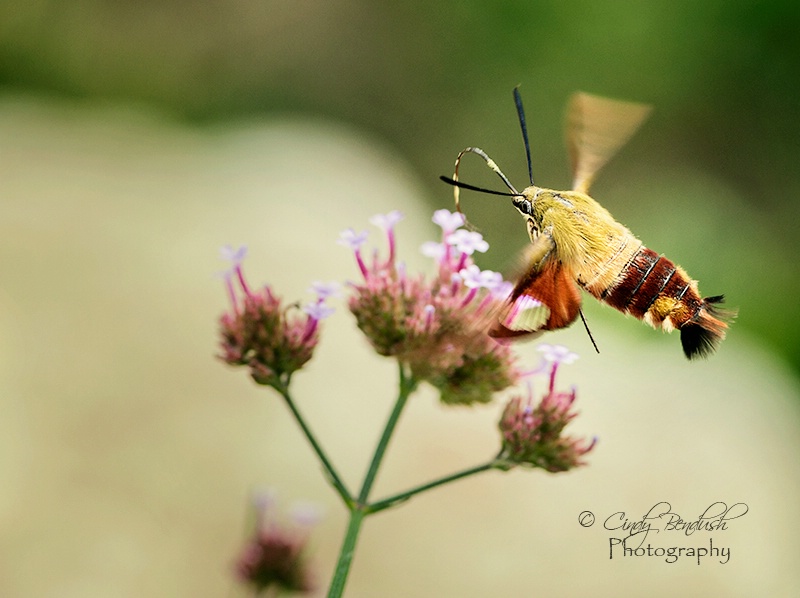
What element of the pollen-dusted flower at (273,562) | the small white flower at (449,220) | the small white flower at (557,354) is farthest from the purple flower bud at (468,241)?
the pollen-dusted flower at (273,562)

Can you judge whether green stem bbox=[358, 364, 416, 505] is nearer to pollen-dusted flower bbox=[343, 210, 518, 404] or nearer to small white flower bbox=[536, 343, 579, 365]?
pollen-dusted flower bbox=[343, 210, 518, 404]

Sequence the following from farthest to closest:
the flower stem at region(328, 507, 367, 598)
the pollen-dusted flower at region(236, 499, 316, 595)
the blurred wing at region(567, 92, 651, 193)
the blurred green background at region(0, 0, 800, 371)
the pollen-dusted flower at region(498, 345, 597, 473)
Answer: the blurred green background at region(0, 0, 800, 371)
the pollen-dusted flower at region(236, 499, 316, 595)
the blurred wing at region(567, 92, 651, 193)
the pollen-dusted flower at region(498, 345, 597, 473)
the flower stem at region(328, 507, 367, 598)

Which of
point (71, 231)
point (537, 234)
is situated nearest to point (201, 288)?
point (71, 231)

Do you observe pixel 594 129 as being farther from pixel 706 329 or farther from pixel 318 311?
pixel 318 311

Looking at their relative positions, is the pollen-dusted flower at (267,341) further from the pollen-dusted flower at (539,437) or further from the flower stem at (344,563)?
the pollen-dusted flower at (539,437)

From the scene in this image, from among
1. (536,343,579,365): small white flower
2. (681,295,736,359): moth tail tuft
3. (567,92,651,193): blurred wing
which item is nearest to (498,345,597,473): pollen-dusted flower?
(536,343,579,365): small white flower

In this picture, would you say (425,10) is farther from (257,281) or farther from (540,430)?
(540,430)
